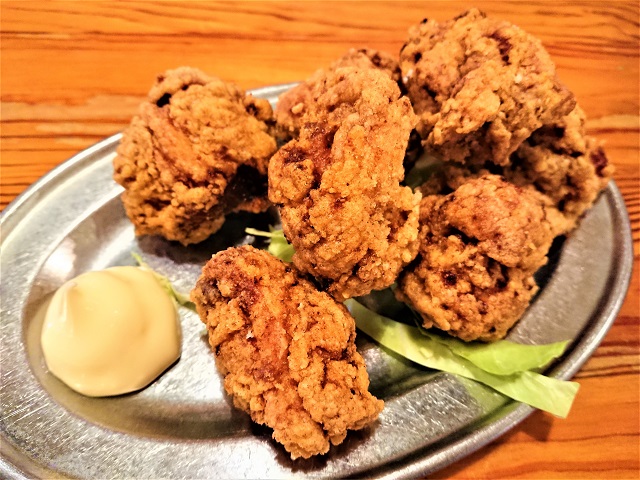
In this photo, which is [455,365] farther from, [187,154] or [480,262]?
[187,154]

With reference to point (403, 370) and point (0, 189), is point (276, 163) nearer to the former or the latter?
point (403, 370)

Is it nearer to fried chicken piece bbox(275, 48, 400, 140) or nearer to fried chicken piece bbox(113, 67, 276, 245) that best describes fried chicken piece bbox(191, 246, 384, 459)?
fried chicken piece bbox(113, 67, 276, 245)

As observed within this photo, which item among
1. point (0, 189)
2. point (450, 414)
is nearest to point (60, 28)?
point (0, 189)

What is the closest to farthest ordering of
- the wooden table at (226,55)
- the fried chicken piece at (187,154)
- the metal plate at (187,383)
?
the metal plate at (187,383) → the fried chicken piece at (187,154) → the wooden table at (226,55)

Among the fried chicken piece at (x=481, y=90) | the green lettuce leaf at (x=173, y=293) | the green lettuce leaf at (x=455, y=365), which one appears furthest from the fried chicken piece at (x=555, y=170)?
the green lettuce leaf at (x=173, y=293)

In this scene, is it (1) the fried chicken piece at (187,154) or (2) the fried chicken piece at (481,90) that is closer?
(2) the fried chicken piece at (481,90)

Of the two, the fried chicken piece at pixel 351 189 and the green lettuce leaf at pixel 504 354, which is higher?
the fried chicken piece at pixel 351 189

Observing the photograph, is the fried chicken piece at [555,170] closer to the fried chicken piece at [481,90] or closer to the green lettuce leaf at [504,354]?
the fried chicken piece at [481,90]
